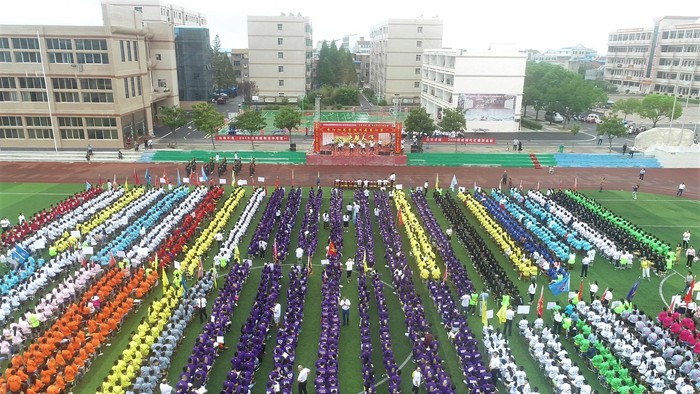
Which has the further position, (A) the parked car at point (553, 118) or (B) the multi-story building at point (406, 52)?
(B) the multi-story building at point (406, 52)

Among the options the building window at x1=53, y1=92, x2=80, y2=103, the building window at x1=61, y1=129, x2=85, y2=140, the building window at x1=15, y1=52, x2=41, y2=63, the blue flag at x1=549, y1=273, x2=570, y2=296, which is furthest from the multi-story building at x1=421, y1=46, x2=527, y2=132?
the building window at x1=15, y1=52, x2=41, y2=63


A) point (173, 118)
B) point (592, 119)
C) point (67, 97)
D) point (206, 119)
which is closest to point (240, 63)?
point (173, 118)

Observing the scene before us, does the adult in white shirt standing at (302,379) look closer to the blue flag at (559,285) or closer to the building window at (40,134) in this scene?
the blue flag at (559,285)

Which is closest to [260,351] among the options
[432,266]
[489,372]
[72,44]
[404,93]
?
[489,372]

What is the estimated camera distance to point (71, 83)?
135ft

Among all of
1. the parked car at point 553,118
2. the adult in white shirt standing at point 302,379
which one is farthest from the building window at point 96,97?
the parked car at point 553,118

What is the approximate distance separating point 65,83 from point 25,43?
3.92 m

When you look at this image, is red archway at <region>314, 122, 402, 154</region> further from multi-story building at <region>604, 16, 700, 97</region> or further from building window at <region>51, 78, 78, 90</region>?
multi-story building at <region>604, 16, 700, 97</region>

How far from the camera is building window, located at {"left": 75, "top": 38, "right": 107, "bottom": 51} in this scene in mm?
40116

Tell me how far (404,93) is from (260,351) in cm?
6312

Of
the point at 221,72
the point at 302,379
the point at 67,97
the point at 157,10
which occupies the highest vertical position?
the point at 157,10

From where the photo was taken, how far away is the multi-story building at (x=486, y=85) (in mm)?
52625

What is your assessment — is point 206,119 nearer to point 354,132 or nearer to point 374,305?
point 354,132

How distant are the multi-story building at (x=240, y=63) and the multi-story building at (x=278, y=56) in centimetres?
2538
